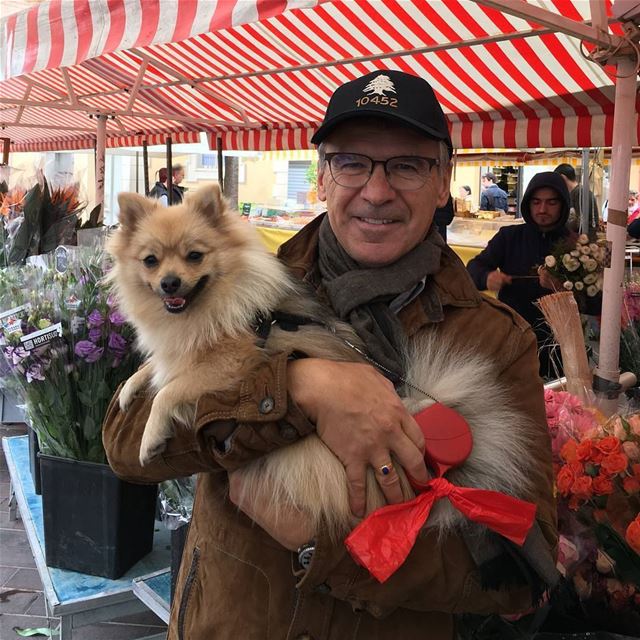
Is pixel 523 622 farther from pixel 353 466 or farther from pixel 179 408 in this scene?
pixel 179 408

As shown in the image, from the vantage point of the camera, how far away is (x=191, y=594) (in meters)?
1.48

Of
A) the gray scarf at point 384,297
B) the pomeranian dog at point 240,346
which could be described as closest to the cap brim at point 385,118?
the gray scarf at point 384,297

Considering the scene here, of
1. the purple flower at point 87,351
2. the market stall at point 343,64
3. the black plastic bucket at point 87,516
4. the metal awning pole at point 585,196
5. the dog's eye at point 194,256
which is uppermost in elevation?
the market stall at point 343,64

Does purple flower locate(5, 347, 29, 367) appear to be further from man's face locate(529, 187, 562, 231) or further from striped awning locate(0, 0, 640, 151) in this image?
man's face locate(529, 187, 562, 231)

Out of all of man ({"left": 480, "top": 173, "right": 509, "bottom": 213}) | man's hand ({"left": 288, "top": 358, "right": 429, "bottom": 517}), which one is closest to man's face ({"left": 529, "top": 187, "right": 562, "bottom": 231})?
man's hand ({"left": 288, "top": 358, "right": 429, "bottom": 517})

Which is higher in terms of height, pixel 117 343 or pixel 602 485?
pixel 117 343

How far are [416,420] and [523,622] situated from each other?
2.65 feet

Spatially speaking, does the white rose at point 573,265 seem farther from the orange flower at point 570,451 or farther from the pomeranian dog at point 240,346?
the pomeranian dog at point 240,346

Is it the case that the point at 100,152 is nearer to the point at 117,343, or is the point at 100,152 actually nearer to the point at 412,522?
the point at 117,343

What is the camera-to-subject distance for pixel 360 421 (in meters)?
1.30

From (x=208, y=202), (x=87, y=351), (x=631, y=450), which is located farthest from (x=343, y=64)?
(x=631, y=450)

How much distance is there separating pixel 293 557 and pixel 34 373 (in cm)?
190

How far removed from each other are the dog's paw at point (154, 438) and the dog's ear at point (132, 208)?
2.22ft

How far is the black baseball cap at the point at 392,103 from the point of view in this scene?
1432 mm
